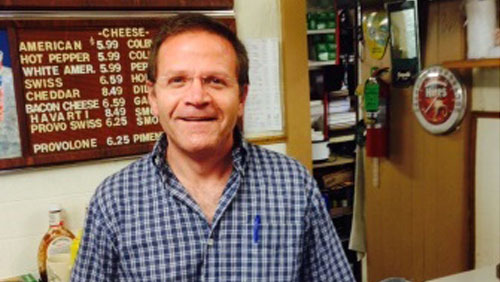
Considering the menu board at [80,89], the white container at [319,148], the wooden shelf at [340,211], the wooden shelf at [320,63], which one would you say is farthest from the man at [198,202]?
the wooden shelf at [340,211]

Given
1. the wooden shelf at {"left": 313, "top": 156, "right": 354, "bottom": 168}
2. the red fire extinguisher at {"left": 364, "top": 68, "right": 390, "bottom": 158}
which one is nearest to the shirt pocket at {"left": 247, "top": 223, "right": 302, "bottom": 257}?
the red fire extinguisher at {"left": 364, "top": 68, "right": 390, "bottom": 158}

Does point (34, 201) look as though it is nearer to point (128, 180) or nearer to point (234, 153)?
point (128, 180)

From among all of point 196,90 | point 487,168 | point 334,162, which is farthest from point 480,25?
point 334,162

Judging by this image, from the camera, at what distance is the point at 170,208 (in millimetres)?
1339

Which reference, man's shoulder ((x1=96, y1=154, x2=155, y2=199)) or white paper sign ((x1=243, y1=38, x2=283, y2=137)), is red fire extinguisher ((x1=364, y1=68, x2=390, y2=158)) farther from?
man's shoulder ((x1=96, y1=154, x2=155, y2=199))

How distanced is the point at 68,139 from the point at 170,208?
77 cm

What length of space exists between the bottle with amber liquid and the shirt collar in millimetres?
653

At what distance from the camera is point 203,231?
4.33ft

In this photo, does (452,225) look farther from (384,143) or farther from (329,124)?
(329,124)

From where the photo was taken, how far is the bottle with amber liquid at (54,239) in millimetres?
1812

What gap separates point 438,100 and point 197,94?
6.65ft

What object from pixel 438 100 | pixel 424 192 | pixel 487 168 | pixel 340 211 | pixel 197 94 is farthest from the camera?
pixel 340 211

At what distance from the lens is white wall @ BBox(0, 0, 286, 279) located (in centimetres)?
186

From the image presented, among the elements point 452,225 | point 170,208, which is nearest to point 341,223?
point 452,225
